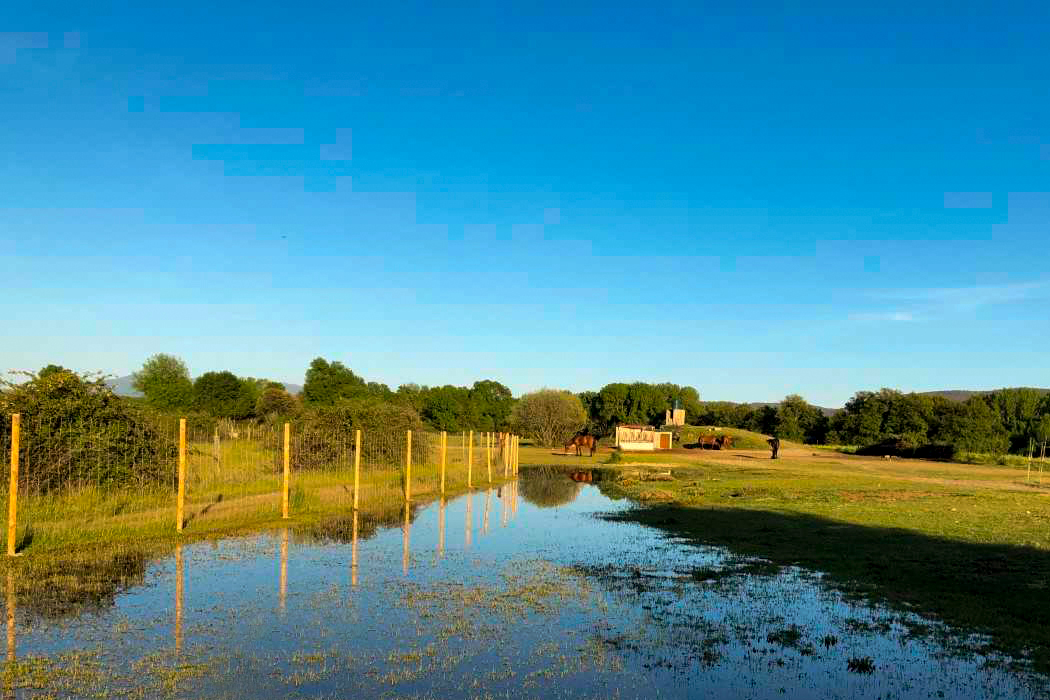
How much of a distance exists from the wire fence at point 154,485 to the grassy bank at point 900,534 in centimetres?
1022

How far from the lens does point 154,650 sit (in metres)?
8.61

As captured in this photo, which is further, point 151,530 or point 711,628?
point 151,530

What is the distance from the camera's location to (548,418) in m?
96.7

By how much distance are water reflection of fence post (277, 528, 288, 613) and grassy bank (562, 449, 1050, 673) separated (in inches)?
372

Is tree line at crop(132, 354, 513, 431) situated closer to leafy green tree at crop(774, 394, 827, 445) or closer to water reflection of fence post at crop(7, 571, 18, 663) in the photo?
leafy green tree at crop(774, 394, 827, 445)

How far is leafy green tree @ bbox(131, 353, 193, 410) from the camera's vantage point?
99.8 m

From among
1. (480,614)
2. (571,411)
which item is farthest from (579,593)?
(571,411)

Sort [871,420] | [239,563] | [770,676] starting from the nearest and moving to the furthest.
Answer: [770,676] → [239,563] → [871,420]

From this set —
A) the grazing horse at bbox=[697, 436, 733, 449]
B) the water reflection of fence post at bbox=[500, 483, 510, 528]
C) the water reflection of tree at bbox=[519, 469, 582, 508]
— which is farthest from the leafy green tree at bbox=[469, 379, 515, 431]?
the water reflection of fence post at bbox=[500, 483, 510, 528]

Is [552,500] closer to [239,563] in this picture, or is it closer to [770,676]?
[239,563]

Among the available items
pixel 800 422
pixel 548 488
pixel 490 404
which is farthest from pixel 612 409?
pixel 548 488

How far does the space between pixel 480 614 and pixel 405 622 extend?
114 centimetres

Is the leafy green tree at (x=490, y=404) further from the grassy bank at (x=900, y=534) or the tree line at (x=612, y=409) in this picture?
the grassy bank at (x=900, y=534)

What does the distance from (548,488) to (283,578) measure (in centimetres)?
2365
